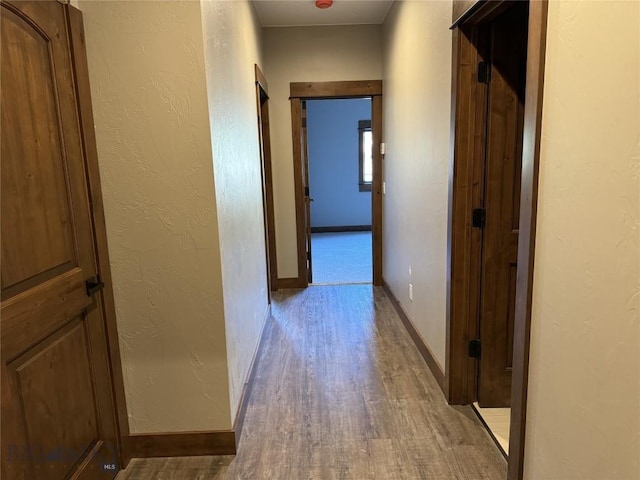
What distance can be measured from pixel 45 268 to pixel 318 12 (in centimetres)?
322

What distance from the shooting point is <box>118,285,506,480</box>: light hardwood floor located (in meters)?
1.84

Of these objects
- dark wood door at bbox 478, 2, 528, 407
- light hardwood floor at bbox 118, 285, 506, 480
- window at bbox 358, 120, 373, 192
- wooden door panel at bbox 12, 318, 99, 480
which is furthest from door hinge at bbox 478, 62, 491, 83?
window at bbox 358, 120, 373, 192

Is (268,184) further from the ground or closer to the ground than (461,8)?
closer to the ground

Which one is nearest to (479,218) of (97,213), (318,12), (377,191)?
(97,213)

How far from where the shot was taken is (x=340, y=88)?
161 inches

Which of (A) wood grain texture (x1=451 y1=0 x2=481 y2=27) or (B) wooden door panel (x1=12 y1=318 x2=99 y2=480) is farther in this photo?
(A) wood grain texture (x1=451 y1=0 x2=481 y2=27)

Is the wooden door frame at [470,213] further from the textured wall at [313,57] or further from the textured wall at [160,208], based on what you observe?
the textured wall at [313,57]

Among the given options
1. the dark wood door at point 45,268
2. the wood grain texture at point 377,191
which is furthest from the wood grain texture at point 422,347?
the dark wood door at point 45,268

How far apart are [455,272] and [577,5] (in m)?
1.32

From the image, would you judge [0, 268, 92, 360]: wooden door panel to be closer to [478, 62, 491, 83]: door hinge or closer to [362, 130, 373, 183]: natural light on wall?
[478, 62, 491, 83]: door hinge

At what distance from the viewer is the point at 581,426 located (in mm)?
1160

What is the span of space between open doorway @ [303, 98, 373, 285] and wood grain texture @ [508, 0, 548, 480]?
19.2ft

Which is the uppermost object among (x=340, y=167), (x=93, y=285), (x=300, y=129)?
A: (x=300, y=129)

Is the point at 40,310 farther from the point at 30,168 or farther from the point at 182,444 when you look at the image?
the point at 182,444
